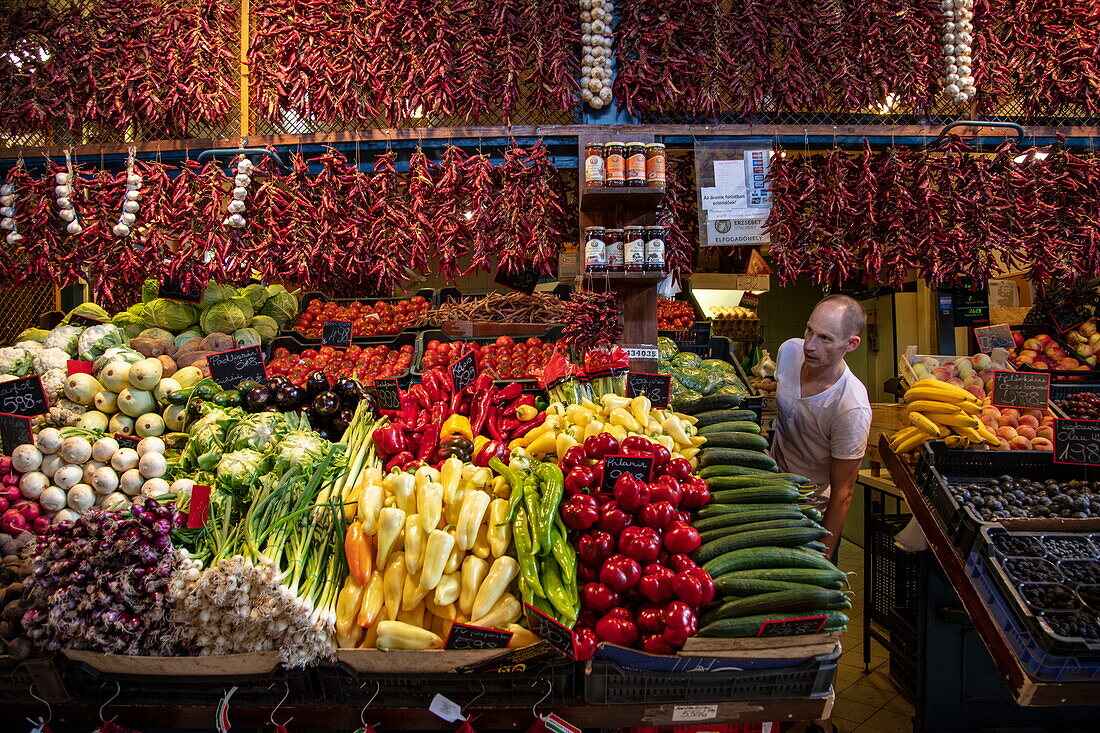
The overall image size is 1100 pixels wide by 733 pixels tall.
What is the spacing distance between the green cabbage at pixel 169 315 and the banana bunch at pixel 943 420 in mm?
4875

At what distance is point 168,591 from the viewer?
6.31 feet

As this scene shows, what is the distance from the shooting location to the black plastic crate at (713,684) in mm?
1962

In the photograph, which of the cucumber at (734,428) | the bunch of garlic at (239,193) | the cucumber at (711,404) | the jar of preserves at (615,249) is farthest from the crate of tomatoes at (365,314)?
the cucumber at (734,428)

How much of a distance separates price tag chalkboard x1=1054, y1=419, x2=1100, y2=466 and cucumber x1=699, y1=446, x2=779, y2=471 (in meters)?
1.74

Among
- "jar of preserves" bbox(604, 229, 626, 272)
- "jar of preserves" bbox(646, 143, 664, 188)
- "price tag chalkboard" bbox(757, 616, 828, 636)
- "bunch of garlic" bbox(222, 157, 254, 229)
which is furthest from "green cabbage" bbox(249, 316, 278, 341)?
"price tag chalkboard" bbox(757, 616, 828, 636)

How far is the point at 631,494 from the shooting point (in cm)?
214

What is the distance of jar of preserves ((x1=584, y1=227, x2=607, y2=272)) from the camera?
361 cm

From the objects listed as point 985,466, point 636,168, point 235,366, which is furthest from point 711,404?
point 235,366

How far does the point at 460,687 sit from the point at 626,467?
88 centimetres

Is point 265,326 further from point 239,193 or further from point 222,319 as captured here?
point 239,193

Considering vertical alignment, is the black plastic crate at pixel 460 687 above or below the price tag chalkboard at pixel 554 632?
below

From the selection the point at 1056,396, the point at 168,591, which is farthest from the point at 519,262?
the point at 1056,396

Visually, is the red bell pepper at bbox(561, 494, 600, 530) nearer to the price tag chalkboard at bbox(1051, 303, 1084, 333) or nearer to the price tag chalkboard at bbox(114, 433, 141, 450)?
the price tag chalkboard at bbox(114, 433, 141, 450)

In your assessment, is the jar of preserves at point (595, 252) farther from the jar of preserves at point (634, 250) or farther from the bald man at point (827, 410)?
the bald man at point (827, 410)
